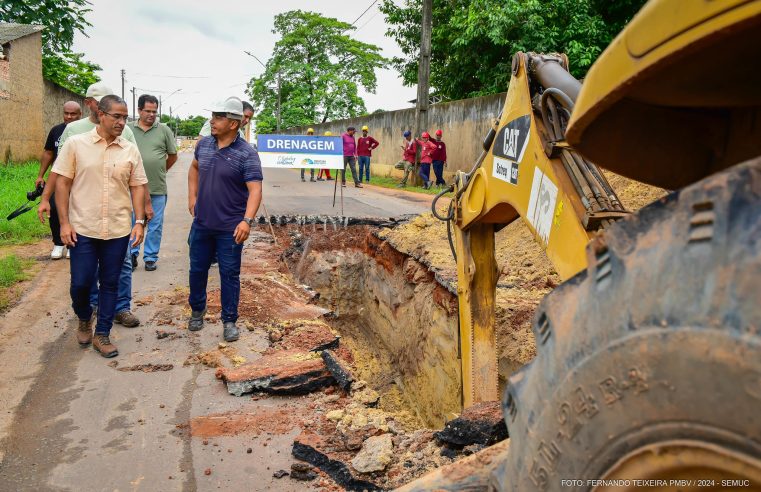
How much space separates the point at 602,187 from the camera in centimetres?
239

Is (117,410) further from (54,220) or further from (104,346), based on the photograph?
(54,220)

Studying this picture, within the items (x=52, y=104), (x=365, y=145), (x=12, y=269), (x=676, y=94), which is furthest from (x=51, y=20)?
(x=676, y=94)

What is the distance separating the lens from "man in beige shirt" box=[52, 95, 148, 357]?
502cm

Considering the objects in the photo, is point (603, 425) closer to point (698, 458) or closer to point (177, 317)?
point (698, 458)

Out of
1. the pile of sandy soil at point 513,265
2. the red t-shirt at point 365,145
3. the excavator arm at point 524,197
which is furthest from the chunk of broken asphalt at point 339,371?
the red t-shirt at point 365,145

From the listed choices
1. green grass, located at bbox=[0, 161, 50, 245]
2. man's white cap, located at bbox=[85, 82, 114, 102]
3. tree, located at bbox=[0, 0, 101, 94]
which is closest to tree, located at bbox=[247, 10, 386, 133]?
tree, located at bbox=[0, 0, 101, 94]

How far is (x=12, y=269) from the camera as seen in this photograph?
7590mm

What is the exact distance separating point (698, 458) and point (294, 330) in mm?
5039

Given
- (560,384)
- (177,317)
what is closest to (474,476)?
(560,384)

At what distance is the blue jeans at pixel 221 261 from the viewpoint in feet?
18.6

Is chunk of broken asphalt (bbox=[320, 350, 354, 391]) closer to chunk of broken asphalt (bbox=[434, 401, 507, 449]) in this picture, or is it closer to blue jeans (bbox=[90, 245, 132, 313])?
chunk of broken asphalt (bbox=[434, 401, 507, 449])

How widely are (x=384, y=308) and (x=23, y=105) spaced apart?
17.4 meters

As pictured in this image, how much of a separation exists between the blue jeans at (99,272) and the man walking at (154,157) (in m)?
1.95

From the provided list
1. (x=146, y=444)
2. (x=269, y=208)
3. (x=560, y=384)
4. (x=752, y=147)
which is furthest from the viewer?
(x=269, y=208)
